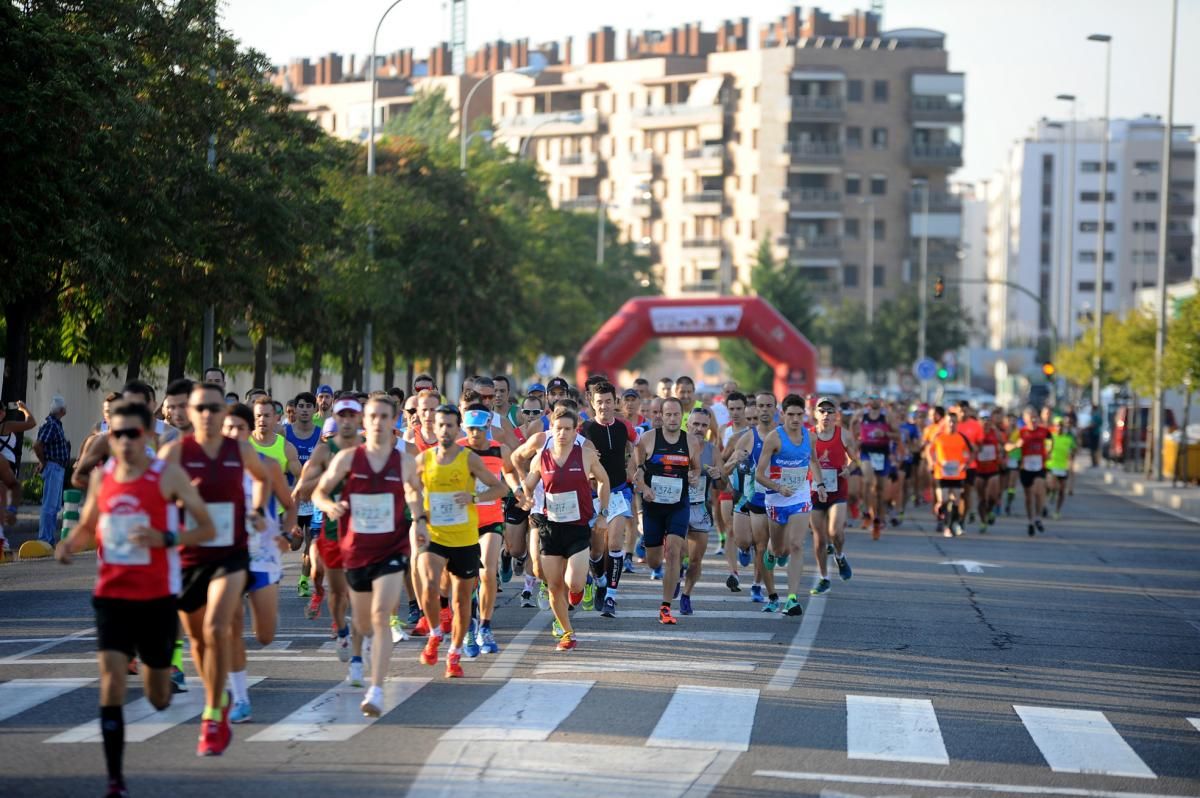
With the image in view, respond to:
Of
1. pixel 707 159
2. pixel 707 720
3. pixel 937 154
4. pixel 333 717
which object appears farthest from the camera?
pixel 707 159

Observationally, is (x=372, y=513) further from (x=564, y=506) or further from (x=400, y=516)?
(x=564, y=506)

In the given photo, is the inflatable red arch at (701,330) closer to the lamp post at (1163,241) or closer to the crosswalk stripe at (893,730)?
the lamp post at (1163,241)

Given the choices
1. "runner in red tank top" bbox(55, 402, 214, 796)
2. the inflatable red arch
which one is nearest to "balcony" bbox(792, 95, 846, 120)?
the inflatable red arch

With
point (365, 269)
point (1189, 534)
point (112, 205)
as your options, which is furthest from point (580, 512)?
point (365, 269)

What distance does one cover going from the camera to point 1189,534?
31.0m

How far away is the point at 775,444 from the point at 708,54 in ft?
372

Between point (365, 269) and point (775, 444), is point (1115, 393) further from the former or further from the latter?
point (775, 444)

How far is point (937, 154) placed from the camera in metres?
120

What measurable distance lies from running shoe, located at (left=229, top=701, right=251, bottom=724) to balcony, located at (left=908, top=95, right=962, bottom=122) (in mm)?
112271

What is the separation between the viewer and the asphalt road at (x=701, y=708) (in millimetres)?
9375

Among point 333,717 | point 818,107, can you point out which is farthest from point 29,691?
point 818,107

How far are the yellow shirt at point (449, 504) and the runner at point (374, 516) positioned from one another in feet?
4.17

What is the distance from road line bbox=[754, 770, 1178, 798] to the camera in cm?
934

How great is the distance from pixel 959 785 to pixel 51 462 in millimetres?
16275
